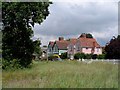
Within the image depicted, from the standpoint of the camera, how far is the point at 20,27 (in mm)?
32250

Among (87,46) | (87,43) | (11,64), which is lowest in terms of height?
(11,64)

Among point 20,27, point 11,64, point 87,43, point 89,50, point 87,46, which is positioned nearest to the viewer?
point 11,64

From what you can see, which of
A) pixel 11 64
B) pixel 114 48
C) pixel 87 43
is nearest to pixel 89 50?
pixel 87 43

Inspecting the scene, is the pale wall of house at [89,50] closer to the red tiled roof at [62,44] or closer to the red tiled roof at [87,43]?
the red tiled roof at [87,43]

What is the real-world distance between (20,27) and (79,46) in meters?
73.0

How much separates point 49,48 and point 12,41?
103392 millimetres

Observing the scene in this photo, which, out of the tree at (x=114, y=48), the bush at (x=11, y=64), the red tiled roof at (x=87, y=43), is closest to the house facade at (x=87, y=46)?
the red tiled roof at (x=87, y=43)

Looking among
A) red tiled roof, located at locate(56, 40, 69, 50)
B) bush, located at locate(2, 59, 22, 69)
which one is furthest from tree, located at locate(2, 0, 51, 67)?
red tiled roof, located at locate(56, 40, 69, 50)

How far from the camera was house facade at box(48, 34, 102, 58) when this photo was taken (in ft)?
338

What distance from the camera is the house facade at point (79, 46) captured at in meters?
103

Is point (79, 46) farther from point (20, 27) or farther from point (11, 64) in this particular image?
point (11, 64)

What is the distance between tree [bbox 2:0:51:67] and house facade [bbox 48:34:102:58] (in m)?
70.0

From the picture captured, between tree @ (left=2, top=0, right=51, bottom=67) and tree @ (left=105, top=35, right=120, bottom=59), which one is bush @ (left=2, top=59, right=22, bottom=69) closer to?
tree @ (left=2, top=0, right=51, bottom=67)

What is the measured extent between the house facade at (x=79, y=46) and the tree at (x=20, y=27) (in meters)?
70.0
